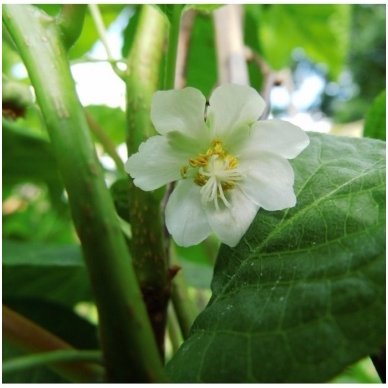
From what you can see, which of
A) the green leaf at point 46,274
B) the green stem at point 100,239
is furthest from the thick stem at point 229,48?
the green stem at point 100,239

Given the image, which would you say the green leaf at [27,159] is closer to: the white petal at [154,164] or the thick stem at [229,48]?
the thick stem at [229,48]

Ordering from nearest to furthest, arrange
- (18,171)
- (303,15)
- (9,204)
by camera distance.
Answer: (18,171), (9,204), (303,15)

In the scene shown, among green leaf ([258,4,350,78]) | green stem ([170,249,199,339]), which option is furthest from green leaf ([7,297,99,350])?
green leaf ([258,4,350,78])

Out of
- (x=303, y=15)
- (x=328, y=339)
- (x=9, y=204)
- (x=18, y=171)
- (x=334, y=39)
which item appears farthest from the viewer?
(x=334, y=39)

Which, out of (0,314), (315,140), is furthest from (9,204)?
(315,140)

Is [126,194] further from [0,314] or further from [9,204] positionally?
[9,204]

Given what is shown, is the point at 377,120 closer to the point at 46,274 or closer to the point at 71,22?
the point at 71,22
